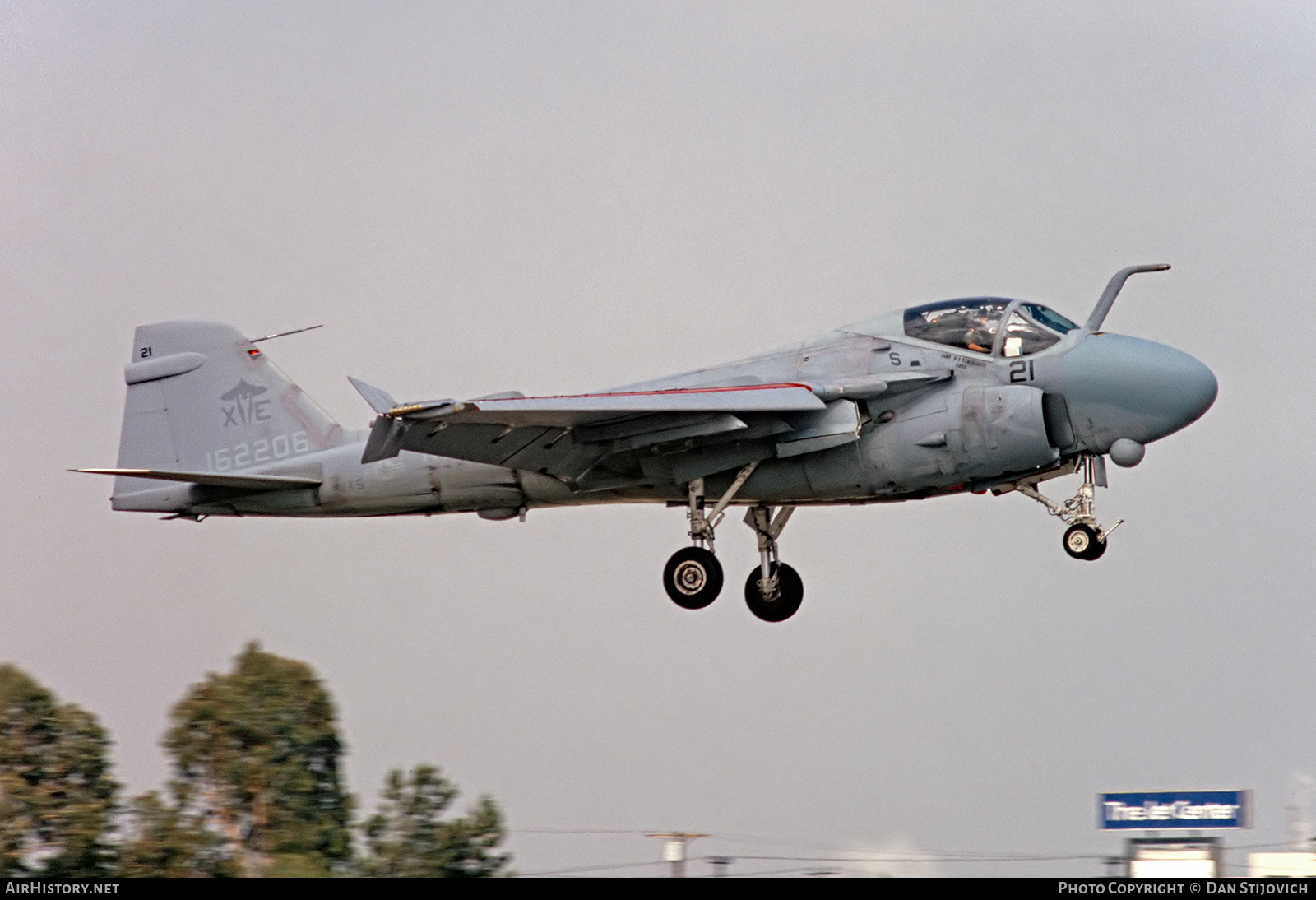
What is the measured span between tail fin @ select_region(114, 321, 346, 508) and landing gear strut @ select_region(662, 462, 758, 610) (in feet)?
16.5

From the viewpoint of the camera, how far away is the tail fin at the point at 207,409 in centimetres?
2361

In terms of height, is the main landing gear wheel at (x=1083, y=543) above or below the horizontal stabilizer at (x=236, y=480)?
below

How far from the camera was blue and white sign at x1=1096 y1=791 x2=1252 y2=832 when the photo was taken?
42.2 m

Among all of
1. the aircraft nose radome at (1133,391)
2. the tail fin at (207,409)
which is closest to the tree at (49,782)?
the tail fin at (207,409)

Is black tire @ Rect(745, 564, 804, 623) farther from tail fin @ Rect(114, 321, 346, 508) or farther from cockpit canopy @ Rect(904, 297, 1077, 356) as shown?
tail fin @ Rect(114, 321, 346, 508)

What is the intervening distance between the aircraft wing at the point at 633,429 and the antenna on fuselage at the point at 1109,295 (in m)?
1.74

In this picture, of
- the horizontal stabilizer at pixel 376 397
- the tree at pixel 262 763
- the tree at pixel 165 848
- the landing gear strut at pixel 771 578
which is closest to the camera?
the horizontal stabilizer at pixel 376 397

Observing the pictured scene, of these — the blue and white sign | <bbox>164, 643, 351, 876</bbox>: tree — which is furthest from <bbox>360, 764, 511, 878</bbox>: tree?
the blue and white sign

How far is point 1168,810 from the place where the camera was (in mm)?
43156

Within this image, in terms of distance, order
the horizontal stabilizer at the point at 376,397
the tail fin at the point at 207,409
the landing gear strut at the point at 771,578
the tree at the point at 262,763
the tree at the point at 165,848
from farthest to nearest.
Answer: the tree at the point at 262,763 < the tree at the point at 165,848 < the tail fin at the point at 207,409 < the landing gear strut at the point at 771,578 < the horizontal stabilizer at the point at 376,397

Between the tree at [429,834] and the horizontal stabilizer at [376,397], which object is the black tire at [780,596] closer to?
the horizontal stabilizer at [376,397]

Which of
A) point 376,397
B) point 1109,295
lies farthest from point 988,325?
point 376,397
